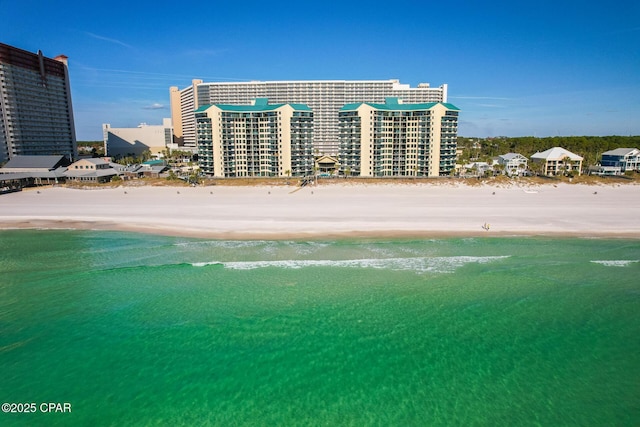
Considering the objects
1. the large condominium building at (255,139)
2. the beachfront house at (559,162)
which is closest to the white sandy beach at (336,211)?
the large condominium building at (255,139)

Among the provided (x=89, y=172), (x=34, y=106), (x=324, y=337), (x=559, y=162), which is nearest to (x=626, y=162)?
(x=559, y=162)

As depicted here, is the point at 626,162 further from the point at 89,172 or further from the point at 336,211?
the point at 89,172

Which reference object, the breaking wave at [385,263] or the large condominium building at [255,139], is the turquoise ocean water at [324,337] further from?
the large condominium building at [255,139]

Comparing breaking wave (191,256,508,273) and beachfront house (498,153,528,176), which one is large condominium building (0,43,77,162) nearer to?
breaking wave (191,256,508,273)

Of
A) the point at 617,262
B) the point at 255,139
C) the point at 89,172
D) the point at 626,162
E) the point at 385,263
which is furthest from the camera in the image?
the point at 626,162

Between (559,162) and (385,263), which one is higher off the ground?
(559,162)

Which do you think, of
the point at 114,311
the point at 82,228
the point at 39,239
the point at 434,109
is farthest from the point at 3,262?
the point at 434,109

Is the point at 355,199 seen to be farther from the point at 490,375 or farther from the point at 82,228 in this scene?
the point at 490,375
